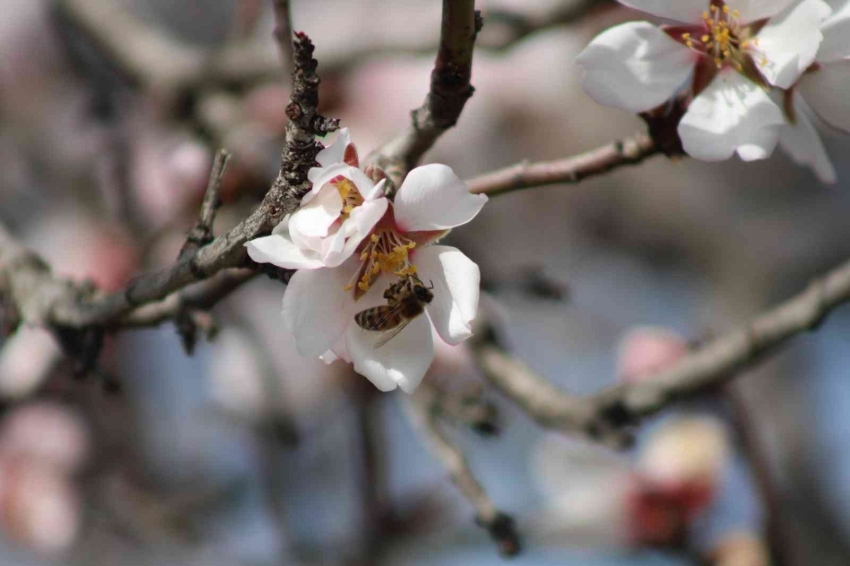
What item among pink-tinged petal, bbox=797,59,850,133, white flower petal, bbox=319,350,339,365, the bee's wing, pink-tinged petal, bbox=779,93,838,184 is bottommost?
white flower petal, bbox=319,350,339,365

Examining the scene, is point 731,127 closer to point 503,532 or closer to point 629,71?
point 629,71

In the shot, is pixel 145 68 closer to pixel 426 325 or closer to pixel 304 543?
pixel 304 543

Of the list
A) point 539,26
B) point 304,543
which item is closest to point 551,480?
point 304,543

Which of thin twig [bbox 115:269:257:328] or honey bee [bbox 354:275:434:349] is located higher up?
honey bee [bbox 354:275:434:349]

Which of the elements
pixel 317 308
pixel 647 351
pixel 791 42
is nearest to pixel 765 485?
pixel 647 351

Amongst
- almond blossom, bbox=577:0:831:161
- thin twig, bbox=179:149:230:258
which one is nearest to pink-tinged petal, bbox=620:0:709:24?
almond blossom, bbox=577:0:831:161

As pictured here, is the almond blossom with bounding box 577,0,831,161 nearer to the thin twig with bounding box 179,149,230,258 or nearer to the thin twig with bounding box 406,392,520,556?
the thin twig with bounding box 179,149,230,258

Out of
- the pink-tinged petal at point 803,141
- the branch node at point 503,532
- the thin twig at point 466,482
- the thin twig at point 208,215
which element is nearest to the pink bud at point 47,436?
the thin twig at point 466,482
